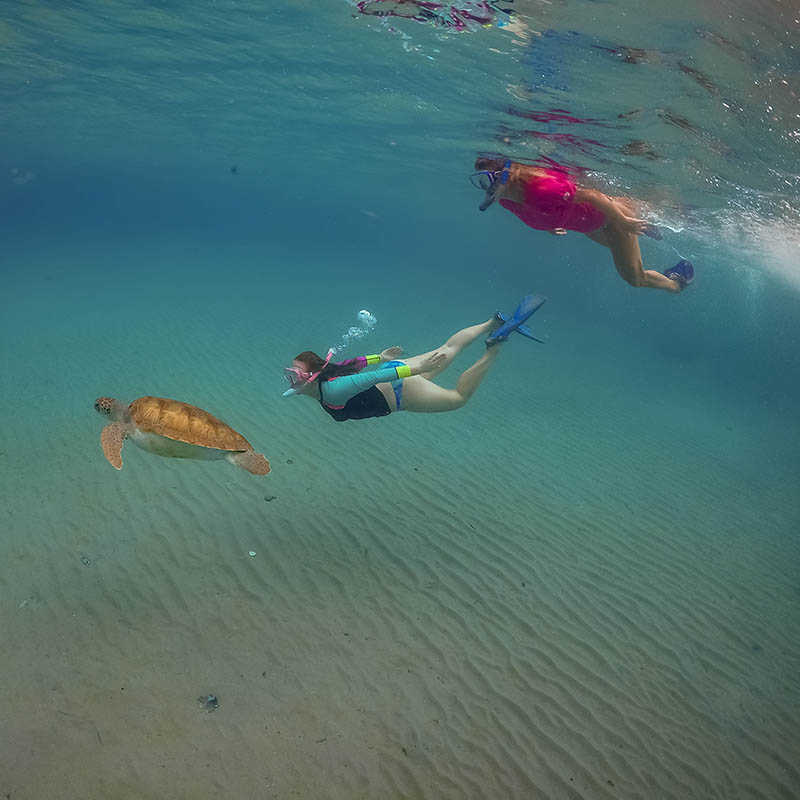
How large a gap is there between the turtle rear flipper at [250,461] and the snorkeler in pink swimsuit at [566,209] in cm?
488

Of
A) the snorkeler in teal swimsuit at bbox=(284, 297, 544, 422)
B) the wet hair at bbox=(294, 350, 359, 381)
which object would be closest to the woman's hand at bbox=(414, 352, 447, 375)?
the snorkeler in teal swimsuit at bbox=(284, 297, 544, 422)

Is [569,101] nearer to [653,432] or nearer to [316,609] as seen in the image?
[653,432]

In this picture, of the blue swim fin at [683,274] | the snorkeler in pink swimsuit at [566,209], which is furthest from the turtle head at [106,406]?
the blue swim fin at [683,274]

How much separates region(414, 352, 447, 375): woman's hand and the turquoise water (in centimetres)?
238

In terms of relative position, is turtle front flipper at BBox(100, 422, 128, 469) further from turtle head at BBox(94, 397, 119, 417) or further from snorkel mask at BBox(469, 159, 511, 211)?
snorkel mask at BBox(469, 159, 511, 211)

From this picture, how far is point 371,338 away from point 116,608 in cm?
1663

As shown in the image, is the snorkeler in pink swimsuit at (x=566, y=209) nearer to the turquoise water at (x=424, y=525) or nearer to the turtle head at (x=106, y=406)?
the turquoise water at (x=424, y=525)

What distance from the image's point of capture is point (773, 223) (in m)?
16.8

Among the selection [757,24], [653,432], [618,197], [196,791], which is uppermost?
[757,24]

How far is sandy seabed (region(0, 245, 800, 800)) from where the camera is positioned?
Answer: 164 inches

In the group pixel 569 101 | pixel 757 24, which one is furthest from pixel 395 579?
pixel 569 101

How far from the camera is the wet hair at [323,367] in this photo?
6.00 m

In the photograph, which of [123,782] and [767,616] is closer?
[123,782]

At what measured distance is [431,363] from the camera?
6.95 meters
